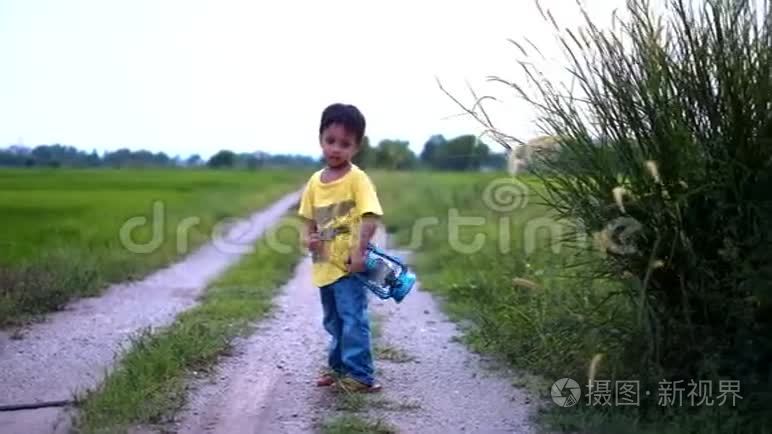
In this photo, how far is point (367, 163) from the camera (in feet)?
86.7

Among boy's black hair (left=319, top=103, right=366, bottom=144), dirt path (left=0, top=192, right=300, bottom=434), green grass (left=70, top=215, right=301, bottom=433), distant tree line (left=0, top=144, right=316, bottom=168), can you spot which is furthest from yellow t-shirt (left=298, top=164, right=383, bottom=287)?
distant tree line (left=0, top=144, right=316, bottom=168)

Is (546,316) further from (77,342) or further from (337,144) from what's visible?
(77,342)

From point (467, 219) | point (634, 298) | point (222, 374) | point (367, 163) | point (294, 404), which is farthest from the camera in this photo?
point (367, 163)

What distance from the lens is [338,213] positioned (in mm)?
4859

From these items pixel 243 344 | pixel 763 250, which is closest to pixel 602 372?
pixel 763 250

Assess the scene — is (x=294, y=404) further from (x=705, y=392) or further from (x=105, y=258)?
(x=105, y=258)

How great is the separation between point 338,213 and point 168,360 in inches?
47.7

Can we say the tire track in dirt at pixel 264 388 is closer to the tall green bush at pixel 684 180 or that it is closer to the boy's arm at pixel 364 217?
the boy's arm at pixel 364 217

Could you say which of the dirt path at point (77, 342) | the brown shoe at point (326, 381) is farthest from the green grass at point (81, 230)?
the brown shoe at point (326, 381)

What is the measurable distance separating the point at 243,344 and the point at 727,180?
3199mm

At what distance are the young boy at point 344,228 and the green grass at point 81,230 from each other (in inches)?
108

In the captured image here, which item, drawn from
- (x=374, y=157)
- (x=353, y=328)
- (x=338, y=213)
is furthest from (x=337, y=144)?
(x=374, y=157)

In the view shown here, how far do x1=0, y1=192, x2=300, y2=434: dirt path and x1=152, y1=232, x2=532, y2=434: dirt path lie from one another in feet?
2.15

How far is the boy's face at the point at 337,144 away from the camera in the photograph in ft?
15.8
